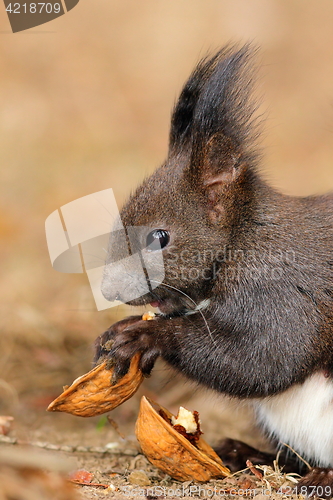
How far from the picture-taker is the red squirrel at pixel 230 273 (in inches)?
91.3

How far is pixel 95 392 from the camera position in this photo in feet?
7.55

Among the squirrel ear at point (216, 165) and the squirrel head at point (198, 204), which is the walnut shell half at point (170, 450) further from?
the squirrel ear at point (216, 165)

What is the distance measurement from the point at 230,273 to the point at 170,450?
730 mm

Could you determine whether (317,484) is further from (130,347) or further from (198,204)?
(198,204)

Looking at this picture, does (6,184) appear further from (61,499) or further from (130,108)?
(61,499)

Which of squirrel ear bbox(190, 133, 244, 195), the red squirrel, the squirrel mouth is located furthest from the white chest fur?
squirrel ear bbox(190, 133, 244, 195)

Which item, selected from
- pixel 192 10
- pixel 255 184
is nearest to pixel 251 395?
pixel 255 184

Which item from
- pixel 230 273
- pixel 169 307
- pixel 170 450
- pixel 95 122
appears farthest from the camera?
pixel 95 122

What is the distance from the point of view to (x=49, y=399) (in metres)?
3.40

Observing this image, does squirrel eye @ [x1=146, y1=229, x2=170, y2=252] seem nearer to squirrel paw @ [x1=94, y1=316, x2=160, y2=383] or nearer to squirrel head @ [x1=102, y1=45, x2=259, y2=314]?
squirrel head @ [x1=102, y1=45, x2=259, y2=314]

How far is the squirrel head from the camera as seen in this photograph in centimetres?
236

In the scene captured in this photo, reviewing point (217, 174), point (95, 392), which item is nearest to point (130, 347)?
point (95, 392)

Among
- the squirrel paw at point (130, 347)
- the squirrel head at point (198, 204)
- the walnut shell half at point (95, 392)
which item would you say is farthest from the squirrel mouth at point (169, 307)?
the walnut shell half at point (95, 392)

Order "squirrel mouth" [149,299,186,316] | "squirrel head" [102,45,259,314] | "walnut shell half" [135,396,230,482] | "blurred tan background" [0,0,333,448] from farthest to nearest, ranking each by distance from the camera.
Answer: "blurred tan background" [0,0,333,448]
"squirrel mouth" [149,299,186,316]
"squirrel head" [102,45,259,314]
"walnut shell half" [135,396,230,482]
